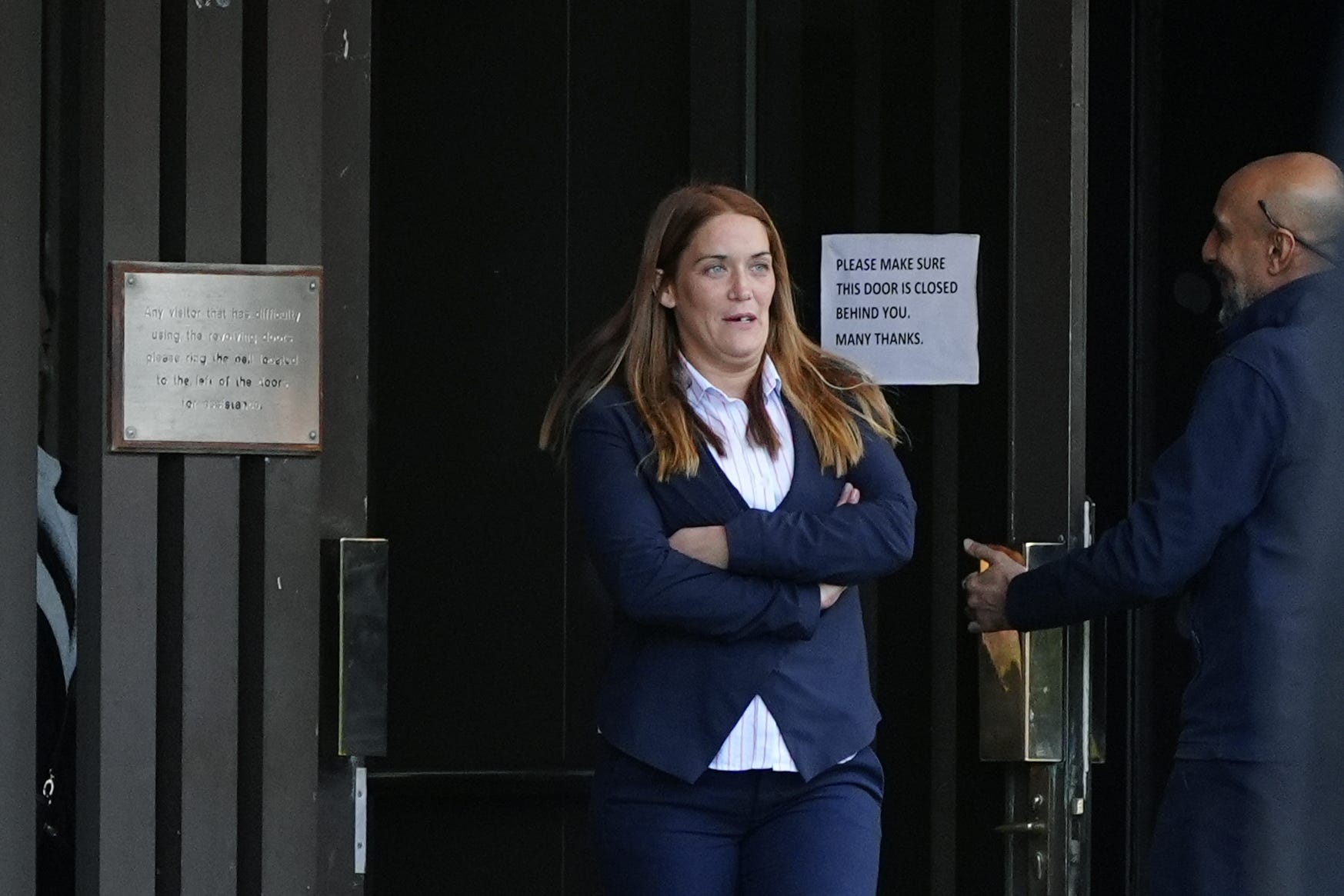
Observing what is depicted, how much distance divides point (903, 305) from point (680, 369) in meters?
0.91

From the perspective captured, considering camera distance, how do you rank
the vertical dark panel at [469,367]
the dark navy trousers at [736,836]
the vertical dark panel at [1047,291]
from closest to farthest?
the dark navy trousers at [736,836] → the vertical dark panel at [1047,291] → the vertical dark panel at [469,367]

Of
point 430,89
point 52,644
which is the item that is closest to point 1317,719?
point 52,644

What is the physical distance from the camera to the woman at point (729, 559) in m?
2.75

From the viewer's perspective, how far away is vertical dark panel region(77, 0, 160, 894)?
3010 millimetres

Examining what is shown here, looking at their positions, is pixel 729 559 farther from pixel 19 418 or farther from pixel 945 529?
pixel 19 418

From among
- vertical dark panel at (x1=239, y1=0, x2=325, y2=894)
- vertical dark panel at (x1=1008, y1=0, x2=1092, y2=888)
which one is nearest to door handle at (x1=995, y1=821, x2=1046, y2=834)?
vertical dark panel at (x1=1008, y1=0, x2=1092, y2=888)

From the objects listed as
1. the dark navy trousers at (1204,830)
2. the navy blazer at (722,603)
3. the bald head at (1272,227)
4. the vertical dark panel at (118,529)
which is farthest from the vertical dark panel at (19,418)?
the bald head at (1272,227)

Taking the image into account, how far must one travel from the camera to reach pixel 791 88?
164 inches

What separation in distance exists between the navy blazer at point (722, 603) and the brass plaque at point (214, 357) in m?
0.46

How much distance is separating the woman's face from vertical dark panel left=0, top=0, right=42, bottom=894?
3.65ft

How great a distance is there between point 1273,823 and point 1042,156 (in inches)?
103

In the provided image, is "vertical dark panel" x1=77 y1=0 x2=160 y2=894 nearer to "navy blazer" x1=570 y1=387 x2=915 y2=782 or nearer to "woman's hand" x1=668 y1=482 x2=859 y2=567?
"navy blazer" x1=570 y1=387 x2=915 y2=782

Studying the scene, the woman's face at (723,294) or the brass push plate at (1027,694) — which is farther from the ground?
the woman's face at (723,294)

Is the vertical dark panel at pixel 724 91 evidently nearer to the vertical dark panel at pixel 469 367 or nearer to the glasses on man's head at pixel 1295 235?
the vertical dark panel at pixel 469 367
